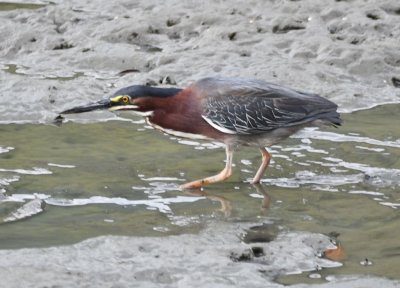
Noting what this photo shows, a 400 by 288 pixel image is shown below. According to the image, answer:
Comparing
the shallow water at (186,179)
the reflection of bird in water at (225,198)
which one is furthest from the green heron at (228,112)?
the shallow water at (186,179)

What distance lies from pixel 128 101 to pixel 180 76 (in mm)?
3035

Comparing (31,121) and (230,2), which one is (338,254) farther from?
(230,2)

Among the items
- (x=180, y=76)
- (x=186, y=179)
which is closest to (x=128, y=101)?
(x=186, y=179)

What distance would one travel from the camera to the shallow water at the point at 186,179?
742cm

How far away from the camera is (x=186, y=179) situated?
8836 millimetres

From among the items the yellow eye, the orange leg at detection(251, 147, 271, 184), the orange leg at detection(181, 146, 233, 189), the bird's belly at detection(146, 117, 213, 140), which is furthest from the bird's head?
the orange leg at detection(251, 147, 271, 184)

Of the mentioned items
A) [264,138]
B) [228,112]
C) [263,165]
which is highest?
[228,112]

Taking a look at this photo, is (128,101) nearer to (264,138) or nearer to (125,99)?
(125,99)

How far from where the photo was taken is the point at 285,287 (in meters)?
6.34

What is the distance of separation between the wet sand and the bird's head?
55 cm

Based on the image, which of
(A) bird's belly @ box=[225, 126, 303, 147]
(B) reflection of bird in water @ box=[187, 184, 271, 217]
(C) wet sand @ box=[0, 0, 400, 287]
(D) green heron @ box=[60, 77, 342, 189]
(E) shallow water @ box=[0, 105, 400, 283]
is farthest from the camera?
(A) bird's belly @ box=[225, 126, 303, 147]

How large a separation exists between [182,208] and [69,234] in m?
1.07

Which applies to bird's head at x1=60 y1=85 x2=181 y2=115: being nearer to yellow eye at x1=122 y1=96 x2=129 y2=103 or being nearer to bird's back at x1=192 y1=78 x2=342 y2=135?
yellow eye at x1=122 y1=96 x2=129 y2=103

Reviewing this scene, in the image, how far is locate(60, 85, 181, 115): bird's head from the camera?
8562 millimetres
